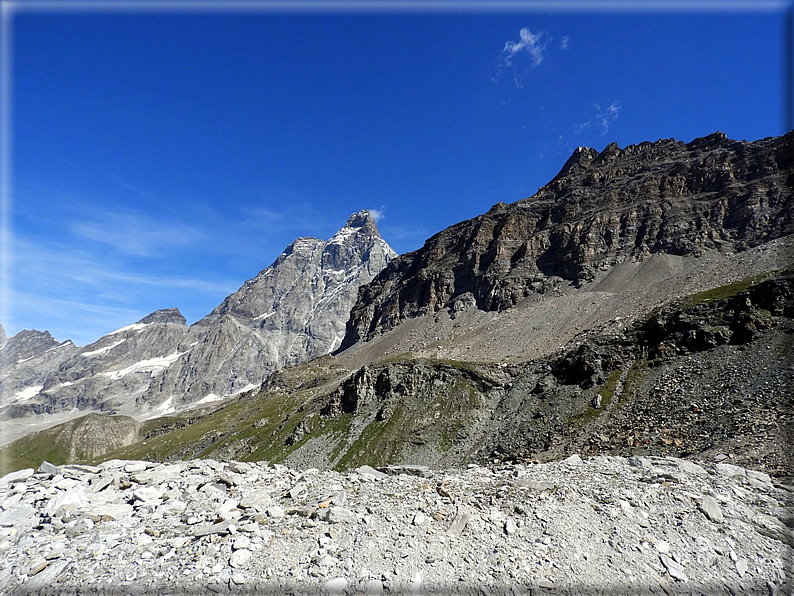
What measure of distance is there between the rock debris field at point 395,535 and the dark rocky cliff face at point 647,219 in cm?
15057

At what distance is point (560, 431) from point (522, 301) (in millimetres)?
116907

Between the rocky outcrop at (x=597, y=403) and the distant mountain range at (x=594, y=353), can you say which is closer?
the rocky outcrop at (x=597, y=403)

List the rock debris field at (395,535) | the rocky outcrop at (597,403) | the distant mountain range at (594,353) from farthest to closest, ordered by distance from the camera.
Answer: the distant mountain range at (594,353) < the rocky outcrop at (597,403) < the rock debris field at (395,535)

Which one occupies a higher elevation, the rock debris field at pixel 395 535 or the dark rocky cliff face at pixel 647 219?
the dark rocky cliff face at pixel 647 219

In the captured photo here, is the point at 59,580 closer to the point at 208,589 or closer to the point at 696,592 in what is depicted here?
the point at 208,589

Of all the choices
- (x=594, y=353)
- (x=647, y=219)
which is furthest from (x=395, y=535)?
(x=647, y=219)

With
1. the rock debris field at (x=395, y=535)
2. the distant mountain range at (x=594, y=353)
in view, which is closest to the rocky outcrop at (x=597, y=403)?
the distant mountain range at (x=594, y=353)

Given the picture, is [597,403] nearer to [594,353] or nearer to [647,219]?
[594,353]

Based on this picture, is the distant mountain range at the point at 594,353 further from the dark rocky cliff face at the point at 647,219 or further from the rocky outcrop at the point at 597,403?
the dark rocky cliff face at the point at 647,219

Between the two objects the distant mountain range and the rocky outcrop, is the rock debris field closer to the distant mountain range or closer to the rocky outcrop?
the rocky outcrop

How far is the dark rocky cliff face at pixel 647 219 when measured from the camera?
134625mm

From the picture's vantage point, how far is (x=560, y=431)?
Answer: 47.8m

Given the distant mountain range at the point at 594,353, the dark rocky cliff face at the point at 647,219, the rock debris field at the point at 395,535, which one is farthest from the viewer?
the dark rocky cliff face at the point at 647,219

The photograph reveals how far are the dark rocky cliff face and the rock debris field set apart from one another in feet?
494
